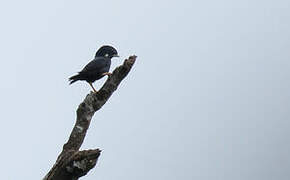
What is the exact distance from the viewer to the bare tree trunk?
13141 millimetres

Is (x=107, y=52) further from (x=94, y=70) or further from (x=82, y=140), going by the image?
(x=82, y=140)

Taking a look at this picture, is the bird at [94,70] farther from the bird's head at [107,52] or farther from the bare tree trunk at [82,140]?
the bare tree trunk at [82,140]

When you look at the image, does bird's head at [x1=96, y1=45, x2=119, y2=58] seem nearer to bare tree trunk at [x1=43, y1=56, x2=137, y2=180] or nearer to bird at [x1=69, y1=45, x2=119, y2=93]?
bird at [x1=69, y1=45, x2=119, y2=93]

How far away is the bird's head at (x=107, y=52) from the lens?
1835 cm

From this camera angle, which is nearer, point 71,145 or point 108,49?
point 71,145

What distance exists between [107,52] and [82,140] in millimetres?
4562

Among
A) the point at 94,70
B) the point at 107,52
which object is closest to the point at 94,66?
the point at 94,70

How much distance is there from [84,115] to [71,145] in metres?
0.47

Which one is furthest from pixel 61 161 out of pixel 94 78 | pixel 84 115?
pixel 94 78

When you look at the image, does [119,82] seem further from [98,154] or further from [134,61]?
[98,154]

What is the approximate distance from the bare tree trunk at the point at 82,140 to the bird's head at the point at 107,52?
330 centimetres

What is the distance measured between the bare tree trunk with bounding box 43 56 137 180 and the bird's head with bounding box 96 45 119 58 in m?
3.30

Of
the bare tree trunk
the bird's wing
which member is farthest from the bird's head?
the bare tree trunk

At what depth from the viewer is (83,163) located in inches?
523
